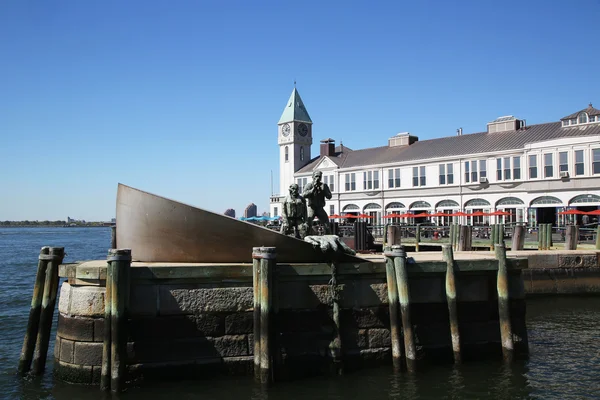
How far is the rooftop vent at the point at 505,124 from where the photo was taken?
1885 inches

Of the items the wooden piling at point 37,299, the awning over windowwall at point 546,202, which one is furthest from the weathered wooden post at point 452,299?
the awning over windowwall at point 546,202

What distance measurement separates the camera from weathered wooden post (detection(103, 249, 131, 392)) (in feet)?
28.0

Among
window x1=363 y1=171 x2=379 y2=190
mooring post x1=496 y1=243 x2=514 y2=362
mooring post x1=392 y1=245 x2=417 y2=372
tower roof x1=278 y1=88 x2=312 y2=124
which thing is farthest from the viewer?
tower roof x1=278 y1=88 x2=312 y2=124

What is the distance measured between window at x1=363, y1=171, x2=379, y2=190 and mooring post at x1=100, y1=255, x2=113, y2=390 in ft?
154

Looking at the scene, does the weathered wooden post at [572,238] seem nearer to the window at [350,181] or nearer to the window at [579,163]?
the window at [579,163]

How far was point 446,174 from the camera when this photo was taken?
48.8 metres

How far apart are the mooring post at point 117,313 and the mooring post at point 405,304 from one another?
4530 millimetres

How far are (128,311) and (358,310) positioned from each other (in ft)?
13.1

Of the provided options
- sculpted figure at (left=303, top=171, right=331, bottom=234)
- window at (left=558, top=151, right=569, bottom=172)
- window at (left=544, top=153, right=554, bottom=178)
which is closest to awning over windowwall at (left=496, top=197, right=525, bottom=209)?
window at (left=544, top=153, right=554, bottom=178)

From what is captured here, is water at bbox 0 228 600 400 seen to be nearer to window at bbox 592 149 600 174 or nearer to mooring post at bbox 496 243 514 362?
mooring post at bbox 496 243 514 362

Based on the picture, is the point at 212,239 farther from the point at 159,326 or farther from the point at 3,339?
the point at 3,339

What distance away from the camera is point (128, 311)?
8.87m

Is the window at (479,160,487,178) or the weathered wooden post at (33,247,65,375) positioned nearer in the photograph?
the weathered wooden post at (33,247,65,375)

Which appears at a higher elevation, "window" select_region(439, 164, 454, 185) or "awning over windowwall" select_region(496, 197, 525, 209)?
"window" select_region(439, 164, 454, 185)
